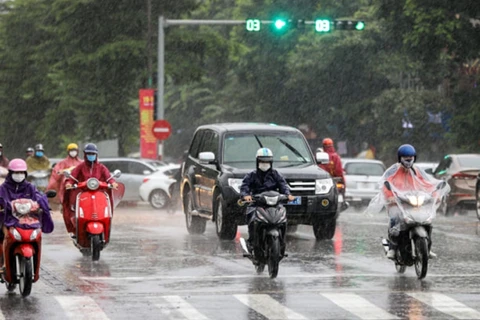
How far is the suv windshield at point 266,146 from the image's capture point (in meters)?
21.8

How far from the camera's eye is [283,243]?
15.4 m

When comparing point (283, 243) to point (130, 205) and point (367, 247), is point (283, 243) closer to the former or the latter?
point (367, 247)

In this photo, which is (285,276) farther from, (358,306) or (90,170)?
(90,170)

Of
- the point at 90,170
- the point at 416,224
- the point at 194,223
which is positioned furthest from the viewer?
the point at 194,223

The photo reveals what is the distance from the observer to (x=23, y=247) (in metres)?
13.6

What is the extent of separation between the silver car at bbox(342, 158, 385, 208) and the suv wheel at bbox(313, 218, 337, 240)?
1374 centimetres

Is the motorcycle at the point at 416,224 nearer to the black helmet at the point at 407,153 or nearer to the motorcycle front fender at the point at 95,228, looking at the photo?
the black helmet at the point at 407,153

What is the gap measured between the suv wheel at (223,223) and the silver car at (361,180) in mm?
14465

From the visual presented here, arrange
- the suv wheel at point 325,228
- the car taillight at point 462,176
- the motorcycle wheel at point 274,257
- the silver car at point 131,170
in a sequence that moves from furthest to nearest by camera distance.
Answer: the silver car at point 131,170, the car taillight at point 462,176, the suv wheel at point 325,228, the motorcycle wheel at point 274,257

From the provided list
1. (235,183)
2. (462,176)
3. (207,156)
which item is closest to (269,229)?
(235,183)

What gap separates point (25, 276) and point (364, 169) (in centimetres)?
2440

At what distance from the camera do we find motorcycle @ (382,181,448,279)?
49.2 feet

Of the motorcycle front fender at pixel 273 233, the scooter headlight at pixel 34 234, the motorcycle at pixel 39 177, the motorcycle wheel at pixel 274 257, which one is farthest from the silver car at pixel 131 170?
the scooter headlight at pixel 34 234

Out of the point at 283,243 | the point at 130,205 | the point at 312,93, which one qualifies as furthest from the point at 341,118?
the point at 283,243
